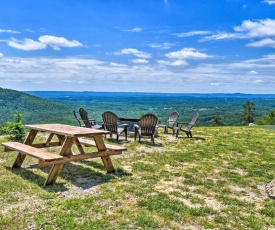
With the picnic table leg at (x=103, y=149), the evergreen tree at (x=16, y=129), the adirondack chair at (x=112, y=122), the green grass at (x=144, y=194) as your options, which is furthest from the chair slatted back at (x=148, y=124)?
the evergreen tree at (x=16, y=129)

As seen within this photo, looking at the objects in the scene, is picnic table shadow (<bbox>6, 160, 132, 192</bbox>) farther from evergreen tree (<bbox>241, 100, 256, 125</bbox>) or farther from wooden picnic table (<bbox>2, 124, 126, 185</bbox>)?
evergreen tree (<bbox>241, 100, 256, 125</bbox>)

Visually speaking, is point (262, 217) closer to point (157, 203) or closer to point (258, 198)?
point (258, 198)

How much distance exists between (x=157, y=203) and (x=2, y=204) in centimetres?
240

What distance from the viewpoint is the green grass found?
3834mm

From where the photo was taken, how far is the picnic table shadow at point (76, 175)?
5.26m

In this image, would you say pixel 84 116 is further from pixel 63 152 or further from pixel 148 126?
pixel 63 152

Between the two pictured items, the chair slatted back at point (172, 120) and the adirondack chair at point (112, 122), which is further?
the chair slatted back at point (172, 120)

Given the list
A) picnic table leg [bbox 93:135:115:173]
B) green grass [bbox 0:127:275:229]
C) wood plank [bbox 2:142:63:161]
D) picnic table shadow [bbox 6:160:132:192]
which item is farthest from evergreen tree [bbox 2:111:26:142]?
picnic table leg [bbox 93:135:115:173]

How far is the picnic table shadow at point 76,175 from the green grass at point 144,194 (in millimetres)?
17

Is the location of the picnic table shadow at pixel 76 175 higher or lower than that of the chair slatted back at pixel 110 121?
lower

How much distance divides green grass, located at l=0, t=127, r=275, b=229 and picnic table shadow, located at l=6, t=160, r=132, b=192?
0.02 m

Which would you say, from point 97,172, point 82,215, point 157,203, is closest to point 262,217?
point 157,203

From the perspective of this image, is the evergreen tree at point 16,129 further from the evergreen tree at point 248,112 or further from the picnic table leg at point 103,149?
the evergreen tree at point 248,112

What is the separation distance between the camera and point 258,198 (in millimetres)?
4891
